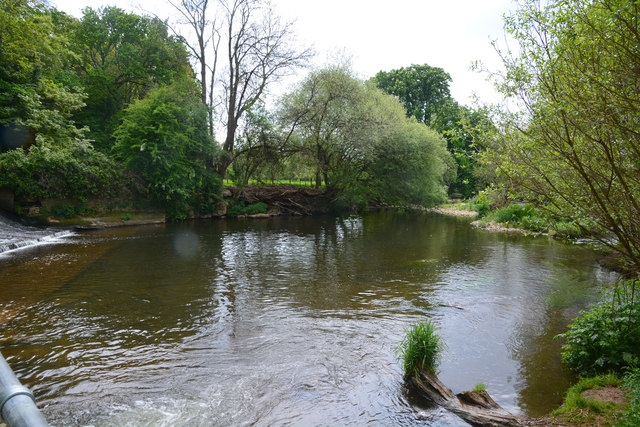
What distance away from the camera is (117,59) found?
90.7 feet

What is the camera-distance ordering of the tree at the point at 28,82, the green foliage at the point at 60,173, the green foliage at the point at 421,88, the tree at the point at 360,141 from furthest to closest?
the green foliage at the point at 421,88
the tree at the point at 360,141
the green foliage at the point at 60,173
the tree at the point at 28,82

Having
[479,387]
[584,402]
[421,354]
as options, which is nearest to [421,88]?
[421,354]

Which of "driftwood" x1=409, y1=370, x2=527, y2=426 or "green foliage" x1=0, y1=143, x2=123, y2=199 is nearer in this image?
"driftwood" x1=409, y1=370, x2=527, y2=426

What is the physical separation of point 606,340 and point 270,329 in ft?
17.6

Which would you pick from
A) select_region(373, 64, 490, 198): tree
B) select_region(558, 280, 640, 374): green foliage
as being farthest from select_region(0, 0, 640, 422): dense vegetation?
select_region(373, 64, 490, 198): tree

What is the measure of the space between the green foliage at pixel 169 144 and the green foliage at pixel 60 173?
67.0 inches

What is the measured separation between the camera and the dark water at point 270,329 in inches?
191

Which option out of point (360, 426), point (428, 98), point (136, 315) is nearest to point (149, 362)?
point (136, 315)

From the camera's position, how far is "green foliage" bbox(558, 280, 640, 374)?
5090 millimetres

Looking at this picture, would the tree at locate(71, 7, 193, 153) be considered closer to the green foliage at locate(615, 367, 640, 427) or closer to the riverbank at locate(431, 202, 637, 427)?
the riverbank at locate(431, 202, 637, 427)

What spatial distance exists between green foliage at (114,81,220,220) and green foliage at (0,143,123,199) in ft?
5.58

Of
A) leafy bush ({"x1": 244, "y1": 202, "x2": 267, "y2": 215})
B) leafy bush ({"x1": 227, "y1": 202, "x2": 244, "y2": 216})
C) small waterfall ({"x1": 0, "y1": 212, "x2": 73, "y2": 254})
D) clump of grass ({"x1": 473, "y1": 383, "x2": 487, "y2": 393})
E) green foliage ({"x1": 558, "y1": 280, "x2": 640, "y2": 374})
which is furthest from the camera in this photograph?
leafy bush ({"x1": 244, "y1": 202, "x2": 267, "y2": 215})

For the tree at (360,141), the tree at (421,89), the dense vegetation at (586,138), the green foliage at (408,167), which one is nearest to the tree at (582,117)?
the dense vegetation at (586,138)

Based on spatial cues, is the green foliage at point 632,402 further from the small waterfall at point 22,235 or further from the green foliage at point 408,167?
the green foliage at point 408,167
